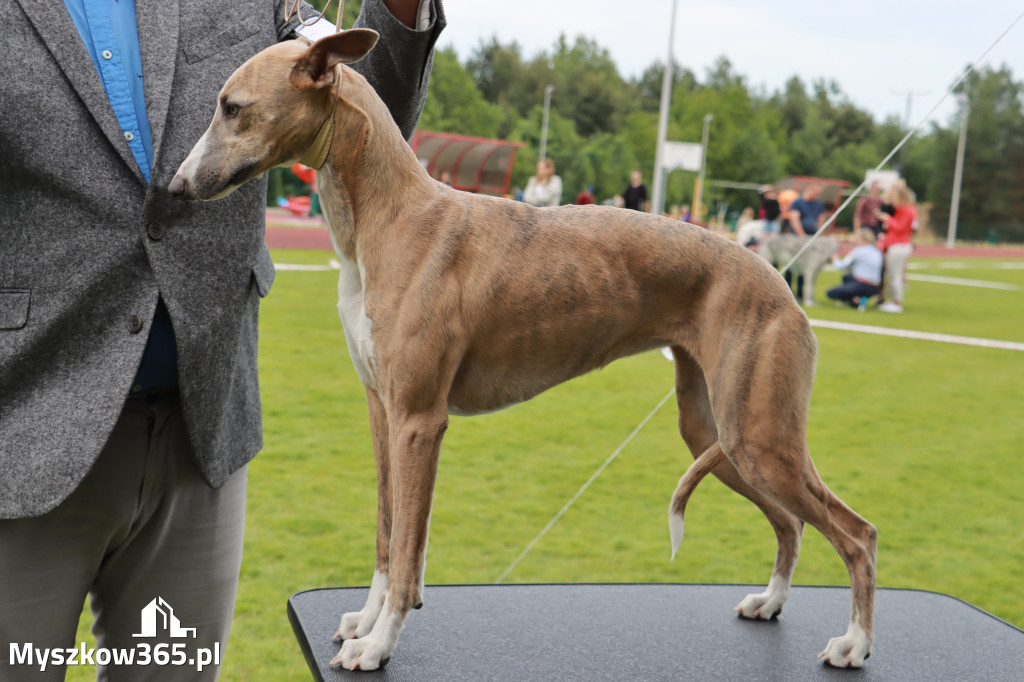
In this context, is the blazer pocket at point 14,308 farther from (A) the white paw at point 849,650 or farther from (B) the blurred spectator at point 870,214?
(B) the blurred spectator at point 870,214

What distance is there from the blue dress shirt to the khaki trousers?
95mm

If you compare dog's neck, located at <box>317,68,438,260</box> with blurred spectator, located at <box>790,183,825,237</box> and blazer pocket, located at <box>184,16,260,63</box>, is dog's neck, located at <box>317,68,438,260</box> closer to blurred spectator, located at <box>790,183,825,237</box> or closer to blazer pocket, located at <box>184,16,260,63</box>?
blazer pocket, located at <box>184,16,260,63</box>

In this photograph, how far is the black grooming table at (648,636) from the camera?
222 centimetres

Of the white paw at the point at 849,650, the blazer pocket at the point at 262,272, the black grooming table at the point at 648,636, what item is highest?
the blazer pocket at the point at 262,272

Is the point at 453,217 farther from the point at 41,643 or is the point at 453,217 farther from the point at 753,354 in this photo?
the point at 41,643

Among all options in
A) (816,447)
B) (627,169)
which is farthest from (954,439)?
(627,169)

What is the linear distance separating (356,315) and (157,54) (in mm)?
640

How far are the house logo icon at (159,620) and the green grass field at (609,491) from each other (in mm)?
1793

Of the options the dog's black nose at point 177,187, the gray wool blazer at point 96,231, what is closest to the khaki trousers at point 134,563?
the gray wool blazer at point 96,231

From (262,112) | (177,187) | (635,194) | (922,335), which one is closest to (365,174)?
(262,112)

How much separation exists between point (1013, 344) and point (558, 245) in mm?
12045

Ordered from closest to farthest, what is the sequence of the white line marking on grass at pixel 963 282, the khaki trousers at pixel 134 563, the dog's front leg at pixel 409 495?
the khaki trousers at pixel 134 563, the dog's front leg at pixel 409 495, the white line marking on grass at pixel 963 282

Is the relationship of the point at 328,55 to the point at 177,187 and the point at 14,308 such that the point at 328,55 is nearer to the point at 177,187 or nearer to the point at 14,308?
the point at 177,187

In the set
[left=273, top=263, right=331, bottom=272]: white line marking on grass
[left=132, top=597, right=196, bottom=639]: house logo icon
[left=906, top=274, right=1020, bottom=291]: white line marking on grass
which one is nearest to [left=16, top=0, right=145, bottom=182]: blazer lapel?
[left=132, top=597, right=196, bottom=639]: house logo icon
